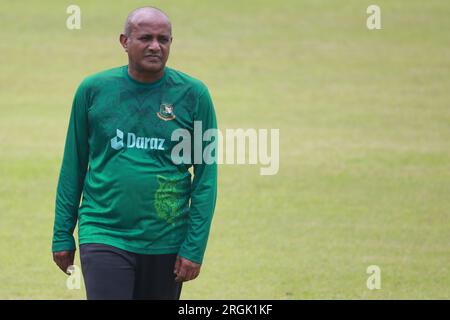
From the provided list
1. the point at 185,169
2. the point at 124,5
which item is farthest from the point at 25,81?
the point at 185,169

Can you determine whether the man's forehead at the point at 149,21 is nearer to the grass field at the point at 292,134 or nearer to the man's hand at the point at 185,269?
the man's hand at the point at 185,269

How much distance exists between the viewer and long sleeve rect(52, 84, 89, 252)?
6840 millimetres

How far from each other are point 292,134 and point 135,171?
10921mm

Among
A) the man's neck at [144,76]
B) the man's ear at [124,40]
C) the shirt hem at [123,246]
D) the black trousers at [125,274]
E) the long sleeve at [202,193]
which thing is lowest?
the black trousers at [125,274]

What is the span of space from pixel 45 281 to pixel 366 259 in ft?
9.58

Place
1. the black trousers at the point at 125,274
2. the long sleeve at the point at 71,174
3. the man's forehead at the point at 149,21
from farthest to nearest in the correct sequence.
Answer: the long sleeve at the point at 71,174 < the man's forehead at the point at 149,21 < the black trousers at the point at 125,274

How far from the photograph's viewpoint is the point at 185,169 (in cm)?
688

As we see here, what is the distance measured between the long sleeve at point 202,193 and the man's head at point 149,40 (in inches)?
12.3

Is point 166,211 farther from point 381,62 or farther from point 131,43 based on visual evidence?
point 381,62

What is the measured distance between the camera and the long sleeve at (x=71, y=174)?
684 centimetres

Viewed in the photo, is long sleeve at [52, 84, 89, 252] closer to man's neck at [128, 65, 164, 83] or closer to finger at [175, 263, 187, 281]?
man's neck at [128, 65, 164, 83]

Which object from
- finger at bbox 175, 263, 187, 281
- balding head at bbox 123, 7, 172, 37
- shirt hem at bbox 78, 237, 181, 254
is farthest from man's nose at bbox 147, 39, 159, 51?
finger at bbox 175, 263, 187, 281

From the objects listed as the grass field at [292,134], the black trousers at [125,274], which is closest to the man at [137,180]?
the black trousers at [125,274]

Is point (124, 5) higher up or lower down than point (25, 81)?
higher up
